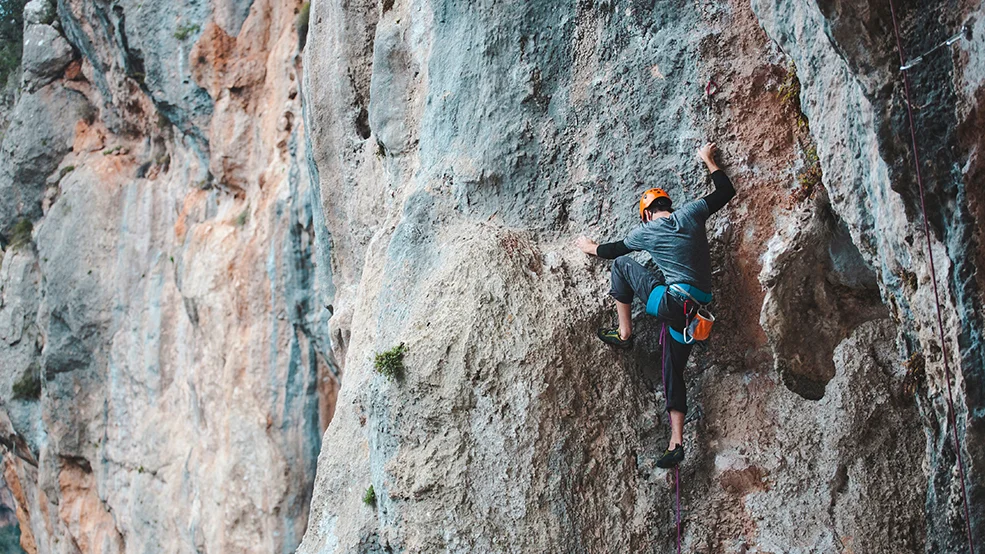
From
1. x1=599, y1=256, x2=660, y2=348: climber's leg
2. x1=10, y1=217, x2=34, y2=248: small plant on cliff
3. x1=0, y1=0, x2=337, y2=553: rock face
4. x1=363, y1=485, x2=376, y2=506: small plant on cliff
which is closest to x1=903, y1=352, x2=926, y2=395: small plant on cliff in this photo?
x1=599, y1=256, x2=660, y2=348: climber's leg

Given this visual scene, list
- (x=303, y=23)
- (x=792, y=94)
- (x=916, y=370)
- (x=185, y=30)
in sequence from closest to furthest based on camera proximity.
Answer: (x=916, y=370), (x=792, y=94), (x=303, y=23), (x=185, y=30)

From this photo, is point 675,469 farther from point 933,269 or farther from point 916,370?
point 933,269

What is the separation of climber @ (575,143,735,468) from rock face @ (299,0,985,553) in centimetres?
23

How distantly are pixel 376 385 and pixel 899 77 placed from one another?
4.18 metres

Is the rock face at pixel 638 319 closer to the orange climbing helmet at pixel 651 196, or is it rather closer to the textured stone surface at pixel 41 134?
the orange climbing helmet at pixel 651 196

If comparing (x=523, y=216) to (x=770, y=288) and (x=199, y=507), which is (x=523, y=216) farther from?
(x=199, y=507)

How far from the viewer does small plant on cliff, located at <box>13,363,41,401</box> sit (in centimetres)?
1919

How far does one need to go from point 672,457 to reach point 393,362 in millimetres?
2160

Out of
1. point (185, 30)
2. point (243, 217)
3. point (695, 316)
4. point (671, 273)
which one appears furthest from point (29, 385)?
point (695, 316)

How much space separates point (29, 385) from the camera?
19203 millimetres

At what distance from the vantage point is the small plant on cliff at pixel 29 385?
19.2m

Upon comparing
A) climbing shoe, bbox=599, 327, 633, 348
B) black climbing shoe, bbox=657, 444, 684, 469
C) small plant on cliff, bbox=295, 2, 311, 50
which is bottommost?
black climbing shoe, bbox=657, 444, 684, 469

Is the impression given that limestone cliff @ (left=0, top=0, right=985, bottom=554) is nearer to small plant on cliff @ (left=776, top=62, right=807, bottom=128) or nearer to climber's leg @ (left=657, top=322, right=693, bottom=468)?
small plant on cliff @ (left=776, top=62, right=807, bottom=128)

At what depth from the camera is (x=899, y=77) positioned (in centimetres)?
420
